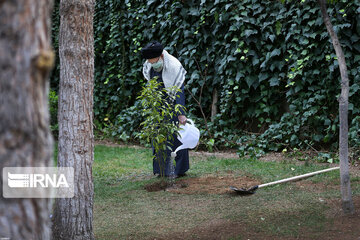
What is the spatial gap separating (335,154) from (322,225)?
282 centimetres

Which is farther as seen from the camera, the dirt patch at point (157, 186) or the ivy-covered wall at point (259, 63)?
the ivy-covered wall at point (259, 63)

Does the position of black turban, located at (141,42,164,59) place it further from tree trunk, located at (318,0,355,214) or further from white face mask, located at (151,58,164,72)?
tree trunk, located at (318,0,355,214)

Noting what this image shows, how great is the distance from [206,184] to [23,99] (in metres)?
3.51

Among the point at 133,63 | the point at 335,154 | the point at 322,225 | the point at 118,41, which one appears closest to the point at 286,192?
the point at 322,225

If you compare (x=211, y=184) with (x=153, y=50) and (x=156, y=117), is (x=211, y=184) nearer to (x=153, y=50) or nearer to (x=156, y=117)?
(x=156, y=117)

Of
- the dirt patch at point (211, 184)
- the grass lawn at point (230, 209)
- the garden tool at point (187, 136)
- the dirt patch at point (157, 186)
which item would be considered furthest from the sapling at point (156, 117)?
the grass lawn at point (230, 209)

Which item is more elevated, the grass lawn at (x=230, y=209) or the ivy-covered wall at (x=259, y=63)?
the ivy-covered wall at (x=259, y=63)

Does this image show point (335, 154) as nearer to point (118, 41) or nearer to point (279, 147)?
point (279, 147)

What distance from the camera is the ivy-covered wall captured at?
565 cm

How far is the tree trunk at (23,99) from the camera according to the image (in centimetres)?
130

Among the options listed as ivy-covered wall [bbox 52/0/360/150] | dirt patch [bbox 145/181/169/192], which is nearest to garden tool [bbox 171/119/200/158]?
dirt patch [bbox 145/181/169/192]

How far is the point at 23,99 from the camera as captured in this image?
4.34ft

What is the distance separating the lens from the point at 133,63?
870 cm

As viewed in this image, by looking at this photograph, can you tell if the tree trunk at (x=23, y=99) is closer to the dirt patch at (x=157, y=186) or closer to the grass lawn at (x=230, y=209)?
the grass lawn at (x=230, y=209)
